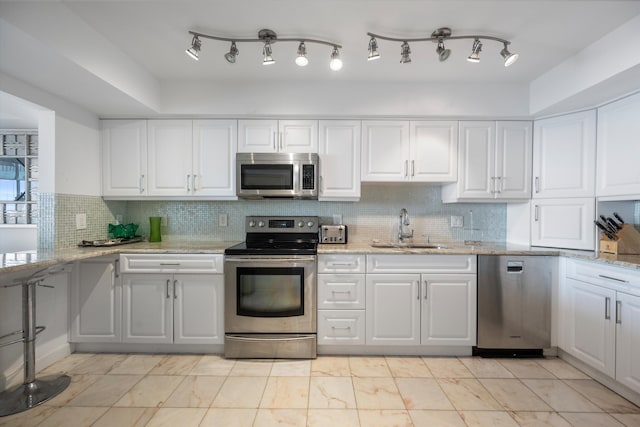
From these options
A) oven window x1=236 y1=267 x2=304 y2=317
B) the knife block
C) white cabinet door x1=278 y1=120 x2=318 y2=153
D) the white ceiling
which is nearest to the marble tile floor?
oven window x1=236 y1=267 x2=304 y2=317

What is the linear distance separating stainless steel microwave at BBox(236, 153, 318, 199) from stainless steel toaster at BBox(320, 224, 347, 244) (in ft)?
1.35

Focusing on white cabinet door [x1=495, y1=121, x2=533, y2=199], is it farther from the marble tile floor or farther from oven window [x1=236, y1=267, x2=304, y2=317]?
oven window [x1=236, y1=267, x2=304, y2=317]

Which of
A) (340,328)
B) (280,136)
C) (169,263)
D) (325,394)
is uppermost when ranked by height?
(280,136)

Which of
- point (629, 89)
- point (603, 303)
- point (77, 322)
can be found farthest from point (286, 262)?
point (629, 89)

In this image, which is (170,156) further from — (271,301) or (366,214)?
(366,214)

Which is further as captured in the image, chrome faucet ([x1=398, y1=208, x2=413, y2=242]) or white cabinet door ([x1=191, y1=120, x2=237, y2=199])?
chrome faucet ([x1=398, y1=208, x2=413, y2=242])

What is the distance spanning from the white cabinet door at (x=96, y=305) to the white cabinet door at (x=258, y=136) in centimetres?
155

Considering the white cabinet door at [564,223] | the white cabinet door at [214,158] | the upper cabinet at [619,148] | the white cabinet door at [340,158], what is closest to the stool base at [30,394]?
the white cabinet door at [214,158]

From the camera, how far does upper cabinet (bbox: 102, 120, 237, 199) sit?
9.19 ft

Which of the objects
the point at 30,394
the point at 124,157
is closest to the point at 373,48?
the point at 124,157

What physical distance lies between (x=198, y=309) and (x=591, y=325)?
308cm

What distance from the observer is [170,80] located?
2682 mm

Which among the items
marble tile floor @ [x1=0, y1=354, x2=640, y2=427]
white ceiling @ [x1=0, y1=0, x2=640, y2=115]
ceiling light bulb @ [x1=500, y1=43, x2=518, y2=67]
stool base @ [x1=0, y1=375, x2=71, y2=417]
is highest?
white ceiling @ [x1=0, y1=0, x2=640, y2=115]

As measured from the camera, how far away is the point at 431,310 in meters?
2.49
